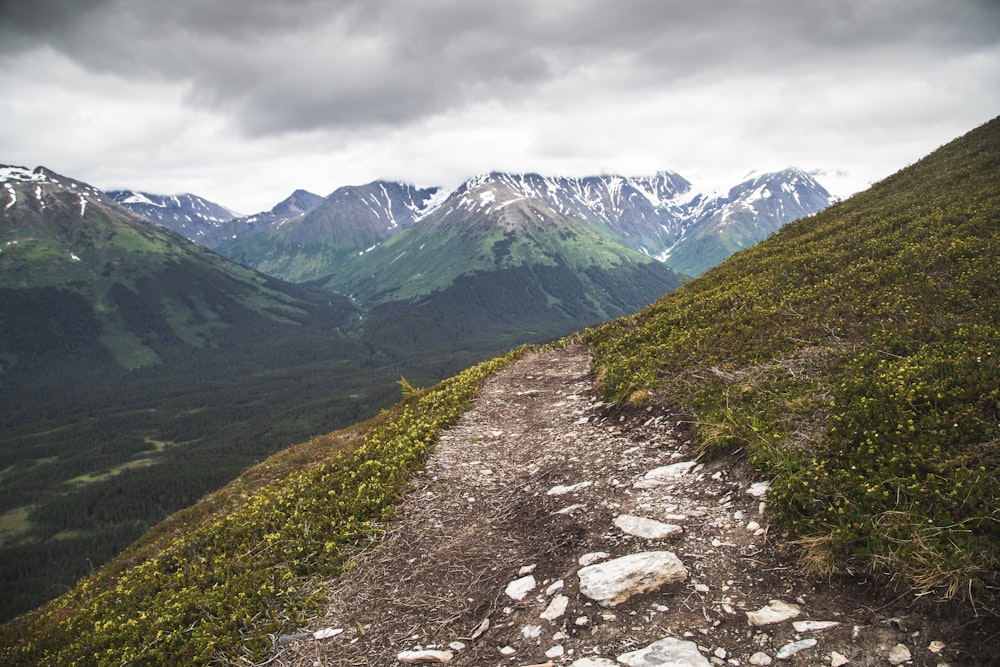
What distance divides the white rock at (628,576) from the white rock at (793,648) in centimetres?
140

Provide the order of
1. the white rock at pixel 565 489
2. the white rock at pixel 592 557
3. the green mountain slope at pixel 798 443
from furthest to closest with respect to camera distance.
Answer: the white rock at pixel 565 489 → the white rock at pixel 592 557 → the green mountain slope at pixel 798 443

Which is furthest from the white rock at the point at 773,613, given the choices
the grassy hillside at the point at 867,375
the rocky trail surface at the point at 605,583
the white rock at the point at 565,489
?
the white rock at the point at 565,489

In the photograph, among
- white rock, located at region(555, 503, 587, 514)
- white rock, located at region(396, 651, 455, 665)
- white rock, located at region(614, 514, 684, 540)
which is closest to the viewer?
white rock, located at region(396, 651, 455, 665)

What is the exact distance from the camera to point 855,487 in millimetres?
6246

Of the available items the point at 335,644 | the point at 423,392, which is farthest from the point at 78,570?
the point at 335,644

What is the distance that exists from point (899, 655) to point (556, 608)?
11.4ft

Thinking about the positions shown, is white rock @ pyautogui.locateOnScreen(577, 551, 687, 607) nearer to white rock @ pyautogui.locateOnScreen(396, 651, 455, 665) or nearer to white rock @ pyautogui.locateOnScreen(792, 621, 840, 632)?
white rock @ pyautogui.locateOnScreen(792, 621, 840, 632)

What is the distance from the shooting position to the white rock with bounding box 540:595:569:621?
6094 mm

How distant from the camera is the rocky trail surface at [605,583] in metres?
4.98

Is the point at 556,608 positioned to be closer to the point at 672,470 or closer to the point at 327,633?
the point at 327,633

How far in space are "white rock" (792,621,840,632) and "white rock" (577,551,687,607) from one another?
4.44ft

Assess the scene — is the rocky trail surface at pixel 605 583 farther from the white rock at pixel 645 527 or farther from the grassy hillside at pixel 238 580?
the grassy hillside at pixel 238 580

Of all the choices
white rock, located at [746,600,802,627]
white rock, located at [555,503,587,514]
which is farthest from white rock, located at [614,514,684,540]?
white rock, located at [746,600,802,627]

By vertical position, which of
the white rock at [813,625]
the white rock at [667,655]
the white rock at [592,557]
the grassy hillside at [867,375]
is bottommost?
the white rock at [667,655]
